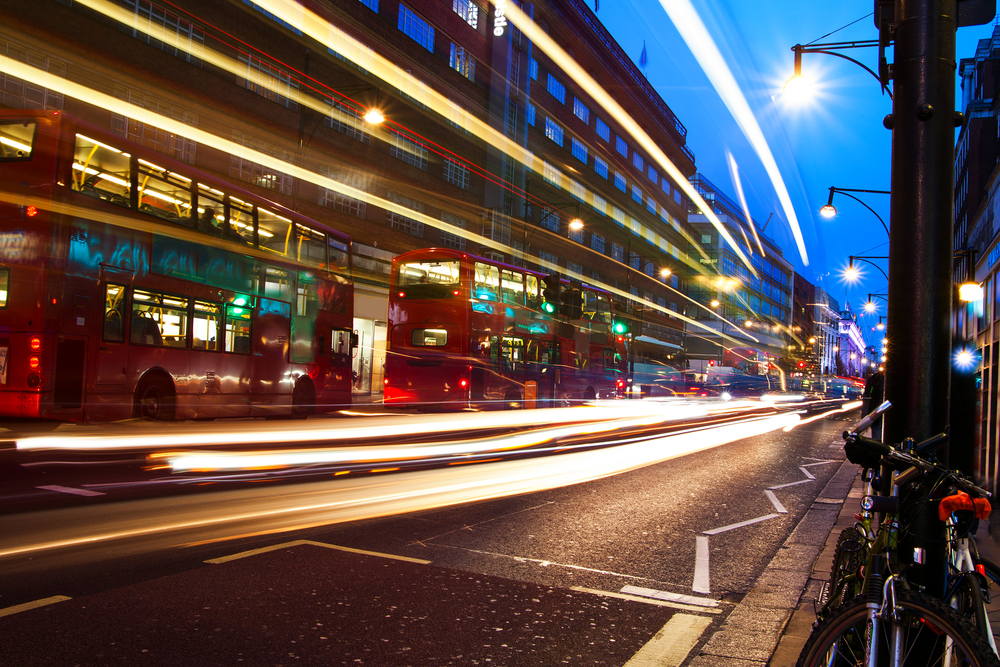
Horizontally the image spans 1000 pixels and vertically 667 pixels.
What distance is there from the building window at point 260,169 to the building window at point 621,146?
1480 inches

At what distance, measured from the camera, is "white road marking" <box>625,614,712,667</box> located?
12.6 feet

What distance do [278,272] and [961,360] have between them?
13.1 meters

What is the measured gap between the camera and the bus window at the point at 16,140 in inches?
431

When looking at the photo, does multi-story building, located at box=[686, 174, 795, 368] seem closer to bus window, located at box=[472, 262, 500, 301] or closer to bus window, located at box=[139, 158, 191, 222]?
bus window, located at box=[472, 262, 500, 301]

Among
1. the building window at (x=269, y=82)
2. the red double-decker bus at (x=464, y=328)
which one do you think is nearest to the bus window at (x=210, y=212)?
the red double-decker bus at (x=464, y=328)

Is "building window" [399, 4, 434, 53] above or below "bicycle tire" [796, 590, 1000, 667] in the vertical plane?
above

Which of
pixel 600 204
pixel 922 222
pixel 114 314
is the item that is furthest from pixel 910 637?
pixel 600 204

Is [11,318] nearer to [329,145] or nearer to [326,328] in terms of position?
[326,328]

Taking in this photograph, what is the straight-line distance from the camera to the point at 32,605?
14.1ft

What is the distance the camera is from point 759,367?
6178cm

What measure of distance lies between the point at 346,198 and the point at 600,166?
30.9m

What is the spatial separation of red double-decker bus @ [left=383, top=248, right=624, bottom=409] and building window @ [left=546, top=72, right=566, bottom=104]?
2929 cm

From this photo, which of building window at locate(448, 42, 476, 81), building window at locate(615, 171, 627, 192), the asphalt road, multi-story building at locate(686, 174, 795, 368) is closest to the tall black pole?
the asphalt road

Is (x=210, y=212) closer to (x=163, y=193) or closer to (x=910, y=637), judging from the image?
(x=163, y=193)
